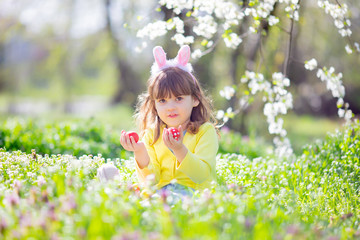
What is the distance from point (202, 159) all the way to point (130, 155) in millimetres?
2429

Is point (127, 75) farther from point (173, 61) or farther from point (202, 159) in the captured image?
point (202, 159)

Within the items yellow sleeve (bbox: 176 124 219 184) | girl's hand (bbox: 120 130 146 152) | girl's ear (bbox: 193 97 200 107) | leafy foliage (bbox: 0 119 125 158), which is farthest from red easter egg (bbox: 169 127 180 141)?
leafy foliage (bbox: 0 119 125 158)

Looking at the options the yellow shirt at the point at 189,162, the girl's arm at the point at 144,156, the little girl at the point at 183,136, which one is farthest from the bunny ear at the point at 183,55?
the girl's arm at the point at 144,156

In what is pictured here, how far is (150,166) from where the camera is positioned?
10.5ft

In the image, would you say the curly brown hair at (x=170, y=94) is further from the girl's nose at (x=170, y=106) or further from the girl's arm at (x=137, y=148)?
the girl's arm at (x=137, y=148)

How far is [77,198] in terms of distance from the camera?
7.18 feet

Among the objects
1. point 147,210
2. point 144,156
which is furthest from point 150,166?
point 147,210

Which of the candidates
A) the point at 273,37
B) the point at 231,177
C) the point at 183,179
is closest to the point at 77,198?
the point at 183,179

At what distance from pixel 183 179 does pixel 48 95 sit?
836 inches

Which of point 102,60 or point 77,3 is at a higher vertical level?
point 77,3

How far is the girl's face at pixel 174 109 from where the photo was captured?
3.27m

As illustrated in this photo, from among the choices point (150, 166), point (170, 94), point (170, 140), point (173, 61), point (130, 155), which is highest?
point (173, 61)

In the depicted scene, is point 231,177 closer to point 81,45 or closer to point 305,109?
point 81,45

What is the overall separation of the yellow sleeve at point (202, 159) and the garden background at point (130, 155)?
152mm
